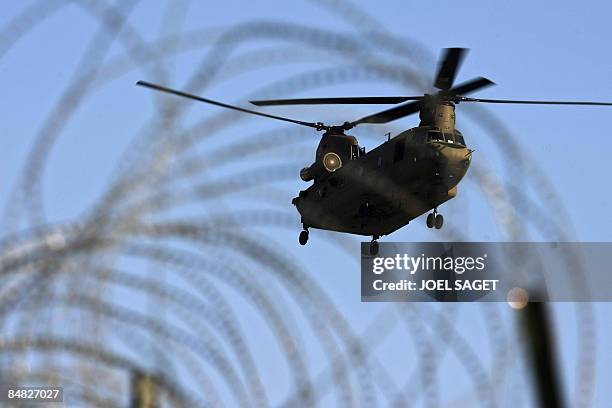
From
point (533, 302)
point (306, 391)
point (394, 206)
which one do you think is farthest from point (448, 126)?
point (533, 302)

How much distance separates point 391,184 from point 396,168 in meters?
0.66

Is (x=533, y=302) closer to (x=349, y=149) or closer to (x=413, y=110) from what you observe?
(x=413, y=110)

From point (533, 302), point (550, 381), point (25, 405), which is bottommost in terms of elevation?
point (550, 381)

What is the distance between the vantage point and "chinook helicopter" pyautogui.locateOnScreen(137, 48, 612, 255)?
30.2 m

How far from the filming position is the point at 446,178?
98.6 feet

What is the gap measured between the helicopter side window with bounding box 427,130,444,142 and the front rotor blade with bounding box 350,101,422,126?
1548 millimetres

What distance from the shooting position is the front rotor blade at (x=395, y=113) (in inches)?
1244

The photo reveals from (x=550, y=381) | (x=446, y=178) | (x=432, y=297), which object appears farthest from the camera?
(x=446, y=178)

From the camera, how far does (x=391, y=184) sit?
3150cm

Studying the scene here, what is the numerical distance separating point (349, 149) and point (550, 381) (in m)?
32.5

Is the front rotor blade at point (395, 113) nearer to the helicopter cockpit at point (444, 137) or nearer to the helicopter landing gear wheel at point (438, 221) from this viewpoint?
the helicopter cockpit at point (444, 137)

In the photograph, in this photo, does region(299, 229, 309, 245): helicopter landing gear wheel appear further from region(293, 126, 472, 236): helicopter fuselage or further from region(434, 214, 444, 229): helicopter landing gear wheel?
region(434, 214, 444, 229): helicopter landing gear wheel

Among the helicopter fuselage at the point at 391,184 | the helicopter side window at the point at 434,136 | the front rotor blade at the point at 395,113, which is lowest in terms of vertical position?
the helicopter fuselage at the point at 391,184

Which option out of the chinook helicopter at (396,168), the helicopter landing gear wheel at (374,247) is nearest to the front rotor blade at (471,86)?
the chinook helicopter at (396,168)
